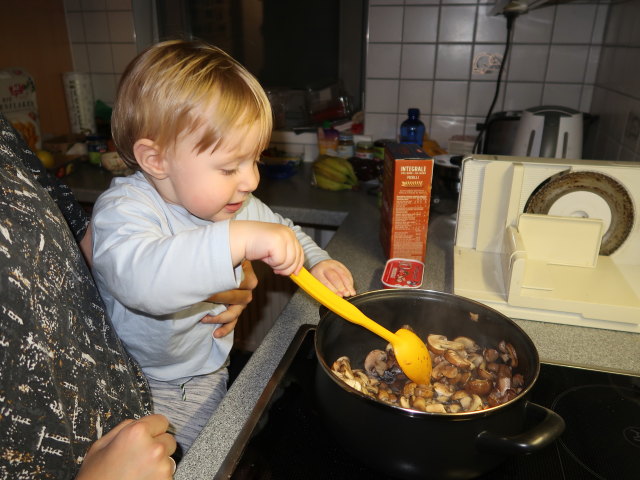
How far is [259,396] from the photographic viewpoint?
646mm

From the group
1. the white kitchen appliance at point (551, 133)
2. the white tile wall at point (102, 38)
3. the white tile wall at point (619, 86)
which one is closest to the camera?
the white tile wall at point (619, 86)

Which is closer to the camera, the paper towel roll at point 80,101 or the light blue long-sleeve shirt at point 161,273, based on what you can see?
the light blue long-sleeve shirt at point 161,273

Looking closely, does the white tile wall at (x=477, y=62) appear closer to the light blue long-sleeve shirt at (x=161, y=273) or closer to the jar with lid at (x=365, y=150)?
the jar with lid at (x=365, y=150)

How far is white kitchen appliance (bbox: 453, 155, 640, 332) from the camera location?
2.84ft

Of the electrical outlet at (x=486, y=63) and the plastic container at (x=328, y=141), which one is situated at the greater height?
the electrical outlet at (x=486, y=63)

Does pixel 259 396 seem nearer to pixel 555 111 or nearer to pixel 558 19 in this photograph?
pixel 555 111

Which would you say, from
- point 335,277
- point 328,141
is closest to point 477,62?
point 328,141

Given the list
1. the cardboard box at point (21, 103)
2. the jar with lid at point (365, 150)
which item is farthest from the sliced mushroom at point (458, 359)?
the cardboard box at point (21, 103)

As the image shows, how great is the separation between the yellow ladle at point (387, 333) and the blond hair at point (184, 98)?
0.75ft

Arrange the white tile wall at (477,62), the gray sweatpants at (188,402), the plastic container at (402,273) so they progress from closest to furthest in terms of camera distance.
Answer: the gray sweatpants at (188,402) < the plastic container at (402,273) < the white tile wall at (477,62)

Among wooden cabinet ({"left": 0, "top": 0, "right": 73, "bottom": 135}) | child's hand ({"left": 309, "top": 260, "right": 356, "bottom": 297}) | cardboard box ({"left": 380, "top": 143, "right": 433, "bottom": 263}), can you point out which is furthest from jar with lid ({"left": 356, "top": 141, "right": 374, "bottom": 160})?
wooden cabinet ({"left": 0, "top": 0, "right": 73, "bottom": 135})

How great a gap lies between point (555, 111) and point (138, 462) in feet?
4.57

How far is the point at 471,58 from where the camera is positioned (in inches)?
68.9

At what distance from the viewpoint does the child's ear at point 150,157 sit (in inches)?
27.0
